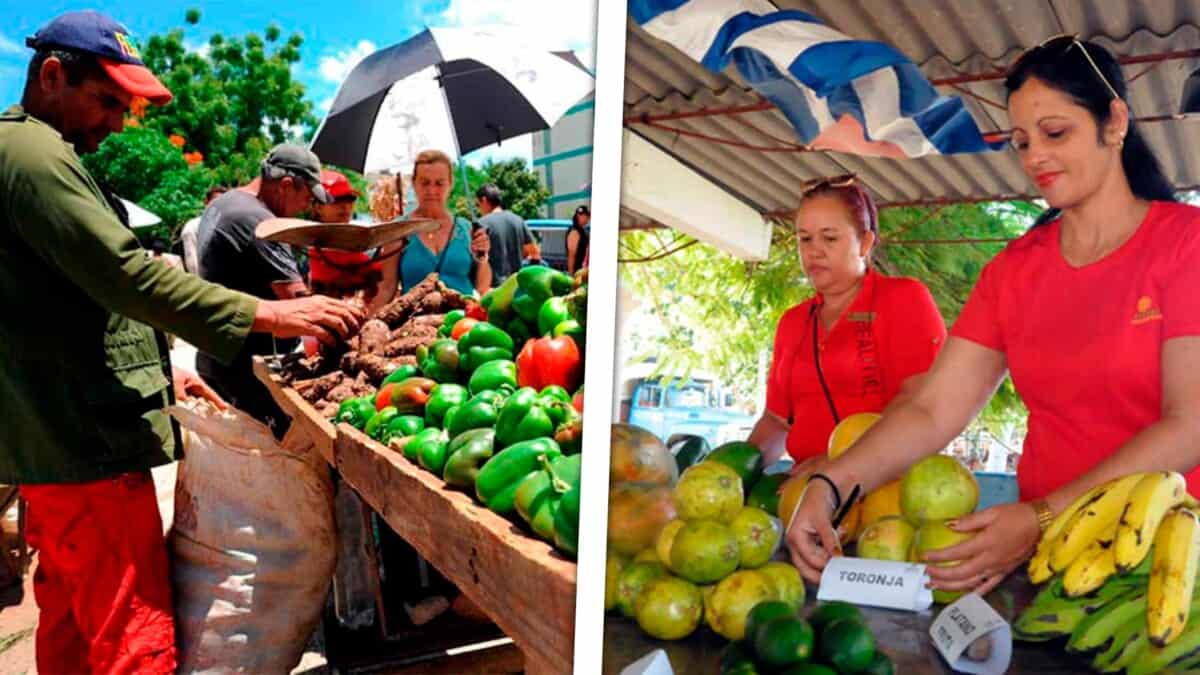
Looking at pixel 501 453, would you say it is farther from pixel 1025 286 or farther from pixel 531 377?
pixel 1025 286

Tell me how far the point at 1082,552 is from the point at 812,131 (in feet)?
3.32

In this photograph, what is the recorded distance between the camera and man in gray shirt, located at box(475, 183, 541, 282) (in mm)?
4778

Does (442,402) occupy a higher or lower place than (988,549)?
higher

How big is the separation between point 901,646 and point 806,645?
193mm

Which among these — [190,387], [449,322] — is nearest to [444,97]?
[449,322]

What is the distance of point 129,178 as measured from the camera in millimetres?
13031

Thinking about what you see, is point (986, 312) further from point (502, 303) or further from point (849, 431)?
point (502, 303)

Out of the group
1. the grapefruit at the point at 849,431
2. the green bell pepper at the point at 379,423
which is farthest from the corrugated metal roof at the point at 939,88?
the green bell pepper at the point at 379,423

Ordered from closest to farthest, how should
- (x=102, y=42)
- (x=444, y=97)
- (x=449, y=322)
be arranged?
(x=102, y=42) → (x=449, y=322) → (x=444, y=97)

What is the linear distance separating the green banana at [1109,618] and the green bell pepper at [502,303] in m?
1.88

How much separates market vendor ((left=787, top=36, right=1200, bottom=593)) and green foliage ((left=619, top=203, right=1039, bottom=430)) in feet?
0.20

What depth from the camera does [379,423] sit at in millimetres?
2891

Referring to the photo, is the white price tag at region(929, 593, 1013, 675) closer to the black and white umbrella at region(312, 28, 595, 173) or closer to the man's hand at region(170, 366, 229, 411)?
the man's hand at region(170, 366, 229, 411)

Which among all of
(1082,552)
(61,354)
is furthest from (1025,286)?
(61,354)
